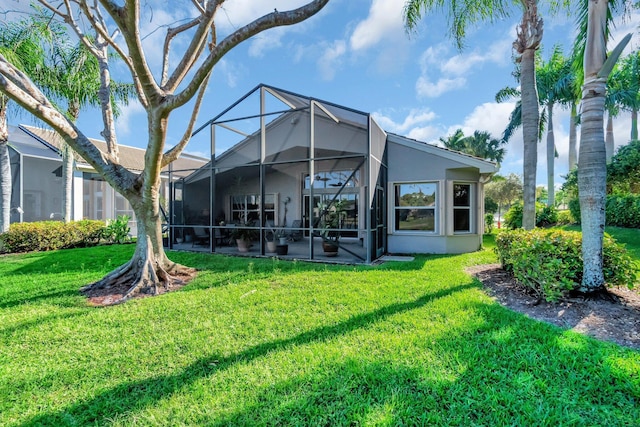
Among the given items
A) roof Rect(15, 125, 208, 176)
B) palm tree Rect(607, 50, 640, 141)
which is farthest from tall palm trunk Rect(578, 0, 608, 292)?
palm tree Rect(607, 50, 640, 141)

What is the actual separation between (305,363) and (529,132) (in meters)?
8.08

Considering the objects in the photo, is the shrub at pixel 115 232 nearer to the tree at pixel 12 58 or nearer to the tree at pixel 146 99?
the tree at pixel 12 58

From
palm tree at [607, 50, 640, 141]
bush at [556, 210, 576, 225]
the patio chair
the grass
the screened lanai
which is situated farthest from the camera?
palm tree at [607, 50, 640, 141]

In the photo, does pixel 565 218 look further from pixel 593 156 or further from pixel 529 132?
pixel 593 156

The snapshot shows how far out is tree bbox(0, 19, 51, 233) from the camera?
9.18 metres

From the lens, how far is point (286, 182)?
14.2 m

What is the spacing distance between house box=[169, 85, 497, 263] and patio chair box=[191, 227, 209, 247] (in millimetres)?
65

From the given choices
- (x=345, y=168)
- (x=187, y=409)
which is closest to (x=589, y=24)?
(x=187, y=409)

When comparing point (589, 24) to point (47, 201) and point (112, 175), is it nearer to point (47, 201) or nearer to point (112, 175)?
point (112, 175)

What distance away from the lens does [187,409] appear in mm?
2348

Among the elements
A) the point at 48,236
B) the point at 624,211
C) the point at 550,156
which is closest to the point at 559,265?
the point at 624,211

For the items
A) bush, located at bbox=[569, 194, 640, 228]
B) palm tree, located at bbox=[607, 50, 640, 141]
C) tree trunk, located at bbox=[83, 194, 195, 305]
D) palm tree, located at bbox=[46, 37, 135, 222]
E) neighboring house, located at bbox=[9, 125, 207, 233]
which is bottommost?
tree trunk, located at bbox=[83, 194, 195, 305]

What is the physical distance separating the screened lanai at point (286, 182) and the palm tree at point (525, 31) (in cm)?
348

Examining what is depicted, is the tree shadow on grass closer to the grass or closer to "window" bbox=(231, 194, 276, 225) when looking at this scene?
the grass
